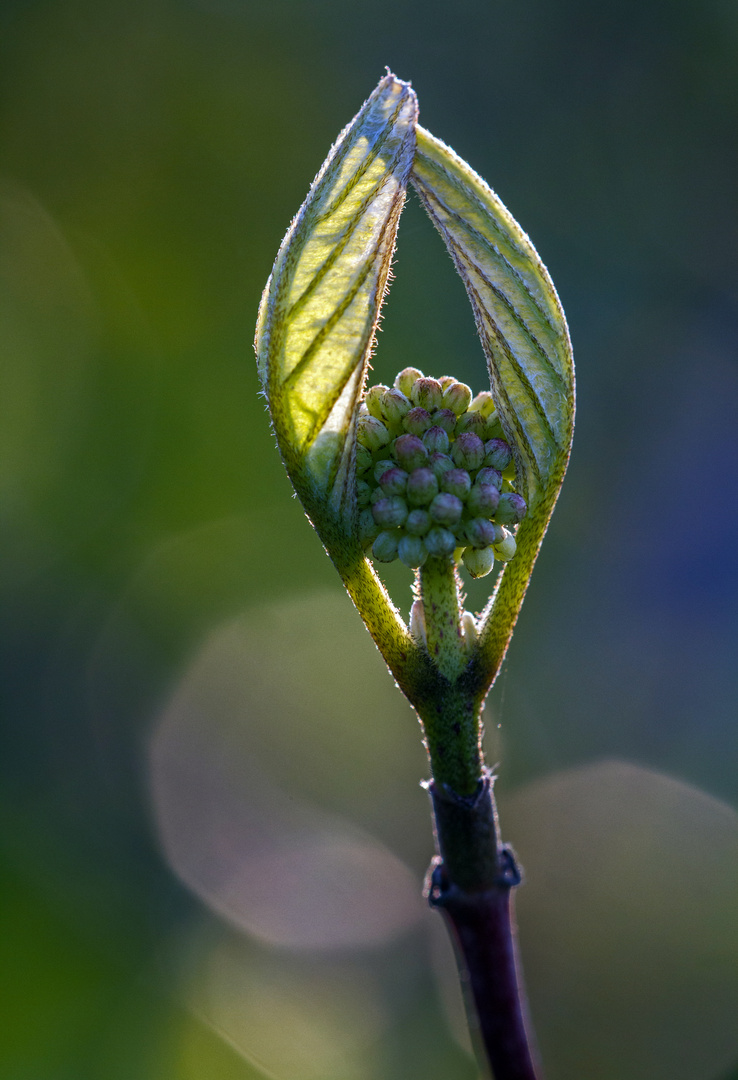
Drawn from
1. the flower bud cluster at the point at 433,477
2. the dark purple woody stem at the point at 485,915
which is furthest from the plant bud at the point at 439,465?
the dark purple woody stem at the point at 485,915

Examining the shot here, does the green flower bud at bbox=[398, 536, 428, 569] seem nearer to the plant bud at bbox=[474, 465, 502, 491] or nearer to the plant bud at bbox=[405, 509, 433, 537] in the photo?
the plant bud at bbox=[405, 509, 433, 537]

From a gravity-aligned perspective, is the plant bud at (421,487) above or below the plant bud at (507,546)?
above

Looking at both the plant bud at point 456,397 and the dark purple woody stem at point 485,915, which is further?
the plant bud at point 456,397

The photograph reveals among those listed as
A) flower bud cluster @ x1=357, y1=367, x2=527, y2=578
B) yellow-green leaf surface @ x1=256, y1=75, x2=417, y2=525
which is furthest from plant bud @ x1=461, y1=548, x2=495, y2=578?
yellow-green leaf surface @ x1=256, y1=75, x2=417, y2=525

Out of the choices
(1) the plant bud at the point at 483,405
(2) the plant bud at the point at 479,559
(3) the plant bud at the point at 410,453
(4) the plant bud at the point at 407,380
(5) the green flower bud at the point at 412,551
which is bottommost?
(2) the plant bud at the point at 479,559

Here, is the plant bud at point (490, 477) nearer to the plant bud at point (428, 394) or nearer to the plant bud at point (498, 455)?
the plant bud at point (498, 455)

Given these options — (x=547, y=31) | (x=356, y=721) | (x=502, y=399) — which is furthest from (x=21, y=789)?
(x=547, y=31)
